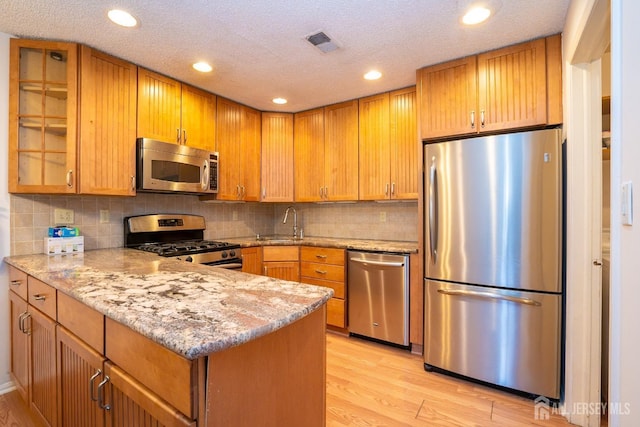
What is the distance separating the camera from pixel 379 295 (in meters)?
2.69

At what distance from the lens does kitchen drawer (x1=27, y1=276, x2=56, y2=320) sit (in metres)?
1.38

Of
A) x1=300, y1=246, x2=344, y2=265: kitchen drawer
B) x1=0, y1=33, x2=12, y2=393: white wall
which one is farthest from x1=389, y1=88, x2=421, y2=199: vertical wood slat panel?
x1=0, y1=33, x2=12, y2=393: white wall

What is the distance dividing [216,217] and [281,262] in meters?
0.93

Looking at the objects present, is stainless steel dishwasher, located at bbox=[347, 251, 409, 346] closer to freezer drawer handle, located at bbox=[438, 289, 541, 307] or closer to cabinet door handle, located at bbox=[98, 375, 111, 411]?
freezer drawer handle, located at bbox=[438, 289, 541, 307]

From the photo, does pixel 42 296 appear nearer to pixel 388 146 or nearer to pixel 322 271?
pixel 322 271

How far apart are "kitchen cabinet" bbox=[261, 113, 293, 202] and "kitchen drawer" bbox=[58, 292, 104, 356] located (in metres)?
2.32

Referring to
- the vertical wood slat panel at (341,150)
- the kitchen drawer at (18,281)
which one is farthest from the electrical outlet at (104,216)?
the vertical wood slat panel at (341,150)

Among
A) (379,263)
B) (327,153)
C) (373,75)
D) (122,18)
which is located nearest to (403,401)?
(379,263)

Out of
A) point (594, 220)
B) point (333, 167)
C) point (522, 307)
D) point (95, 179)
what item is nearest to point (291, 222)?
point (333, 167)

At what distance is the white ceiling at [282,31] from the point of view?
Result: 1.70 m

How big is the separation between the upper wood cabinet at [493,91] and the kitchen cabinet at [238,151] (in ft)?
5.99

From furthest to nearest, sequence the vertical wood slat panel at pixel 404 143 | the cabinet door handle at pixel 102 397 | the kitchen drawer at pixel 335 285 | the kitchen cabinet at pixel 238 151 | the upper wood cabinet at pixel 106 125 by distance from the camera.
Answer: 1. the kitchen cabinet at pixel 238 151
2. the kitchen drawer at pixel 335 285
3. the vertical wood slat panel at pixel 404 143
4. the upper wood cabinet at pixel 106 125
5. the cabinet door handle at pixel 102 397

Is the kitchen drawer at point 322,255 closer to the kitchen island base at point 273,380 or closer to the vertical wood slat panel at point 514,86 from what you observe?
the vertical wood slat panel at point 514,86

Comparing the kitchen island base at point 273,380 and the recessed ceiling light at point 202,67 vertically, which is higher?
the recessed ceiling light at point 202,67
